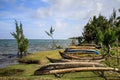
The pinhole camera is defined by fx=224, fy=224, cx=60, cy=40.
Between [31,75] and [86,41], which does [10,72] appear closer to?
[31,75]

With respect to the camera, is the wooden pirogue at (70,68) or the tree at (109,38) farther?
the tree at (109,38)

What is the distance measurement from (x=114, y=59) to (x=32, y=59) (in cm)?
1538

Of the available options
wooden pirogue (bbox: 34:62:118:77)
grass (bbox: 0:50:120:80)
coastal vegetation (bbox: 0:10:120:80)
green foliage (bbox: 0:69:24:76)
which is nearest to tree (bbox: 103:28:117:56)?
coastal vegetation (bbox: 0:10:120:80)

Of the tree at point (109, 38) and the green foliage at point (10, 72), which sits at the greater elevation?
the tree at point (109, 38)

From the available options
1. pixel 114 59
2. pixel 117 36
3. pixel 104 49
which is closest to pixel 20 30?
pixel 104 49

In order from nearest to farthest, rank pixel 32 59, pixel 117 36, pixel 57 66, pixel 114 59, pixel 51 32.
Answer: pixel 57 66 < pixel 114 59 < pixel 117 36 < pixel 32 59 < pixel 51 32

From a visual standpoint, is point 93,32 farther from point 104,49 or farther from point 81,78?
point 81,78

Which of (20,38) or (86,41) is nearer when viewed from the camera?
(20,38)

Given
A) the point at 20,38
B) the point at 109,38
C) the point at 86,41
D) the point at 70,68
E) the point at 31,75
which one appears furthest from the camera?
the point at 86,41

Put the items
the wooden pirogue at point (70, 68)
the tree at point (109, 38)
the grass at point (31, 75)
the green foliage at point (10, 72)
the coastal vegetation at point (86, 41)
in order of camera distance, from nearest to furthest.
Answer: the grass at point (31, 75) < the wooden pirogue at point (70, 68) < the coastal vegetation at point (86, 41) < the green foliage at point (10, 72) < the tree at point (109, 38)

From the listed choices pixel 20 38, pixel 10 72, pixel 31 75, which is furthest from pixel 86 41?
pixel 31 75

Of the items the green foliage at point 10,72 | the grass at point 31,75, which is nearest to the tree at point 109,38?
the grass at point 31,75

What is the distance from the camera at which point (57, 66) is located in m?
19.1

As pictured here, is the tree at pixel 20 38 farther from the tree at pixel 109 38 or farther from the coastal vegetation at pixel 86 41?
the tree at pixel 109 38
